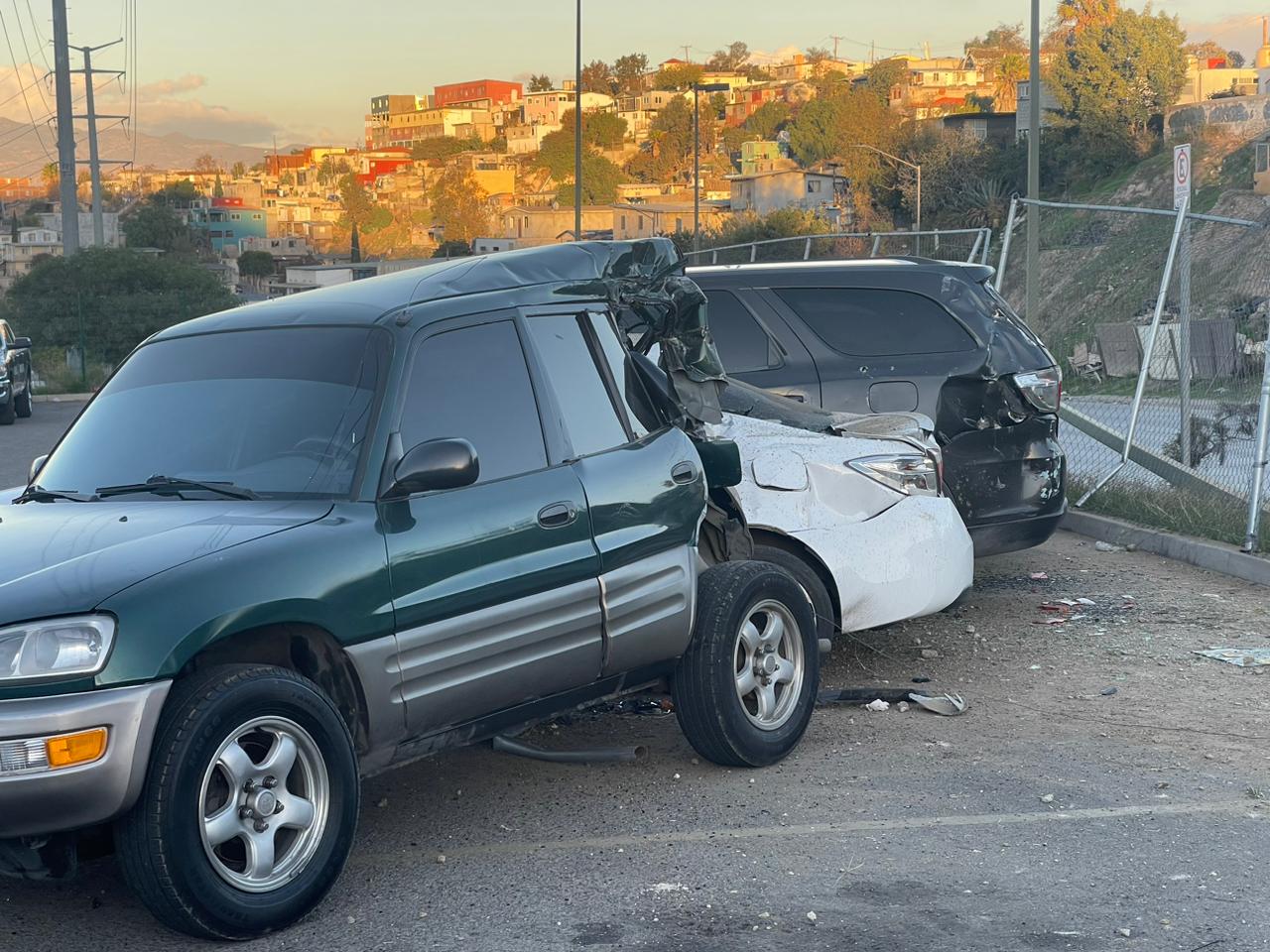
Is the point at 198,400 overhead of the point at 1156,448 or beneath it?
overhead

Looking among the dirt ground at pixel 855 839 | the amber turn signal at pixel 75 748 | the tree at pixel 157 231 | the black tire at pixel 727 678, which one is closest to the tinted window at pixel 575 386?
the black tire at pixel 727 678

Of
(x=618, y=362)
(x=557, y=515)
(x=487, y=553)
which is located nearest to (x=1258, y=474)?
(x=618, y=362)

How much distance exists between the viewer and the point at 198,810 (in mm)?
4238

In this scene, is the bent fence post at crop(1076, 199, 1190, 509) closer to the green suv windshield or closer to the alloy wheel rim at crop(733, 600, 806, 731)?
the alloy wheel rim at crop(733, 600, 806, 731)

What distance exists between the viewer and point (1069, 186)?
73875mm

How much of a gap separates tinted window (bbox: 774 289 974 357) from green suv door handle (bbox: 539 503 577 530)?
422 centimetres

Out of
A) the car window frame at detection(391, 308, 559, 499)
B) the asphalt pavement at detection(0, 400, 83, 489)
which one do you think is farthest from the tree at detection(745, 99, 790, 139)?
the car window frame at detection(391, 308, 559, 499)

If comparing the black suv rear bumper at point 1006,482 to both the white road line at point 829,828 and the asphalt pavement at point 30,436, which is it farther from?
the asphalt pavement at point 30,436

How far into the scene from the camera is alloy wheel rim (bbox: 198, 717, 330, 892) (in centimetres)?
434

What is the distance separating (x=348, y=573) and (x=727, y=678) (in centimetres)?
178

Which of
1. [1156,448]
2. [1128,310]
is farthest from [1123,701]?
[1128,310]

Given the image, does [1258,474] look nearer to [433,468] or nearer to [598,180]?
[433,468]

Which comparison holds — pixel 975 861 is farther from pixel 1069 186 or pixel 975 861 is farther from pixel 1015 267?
pixel 1069 186

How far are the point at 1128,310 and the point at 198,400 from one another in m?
31.3
